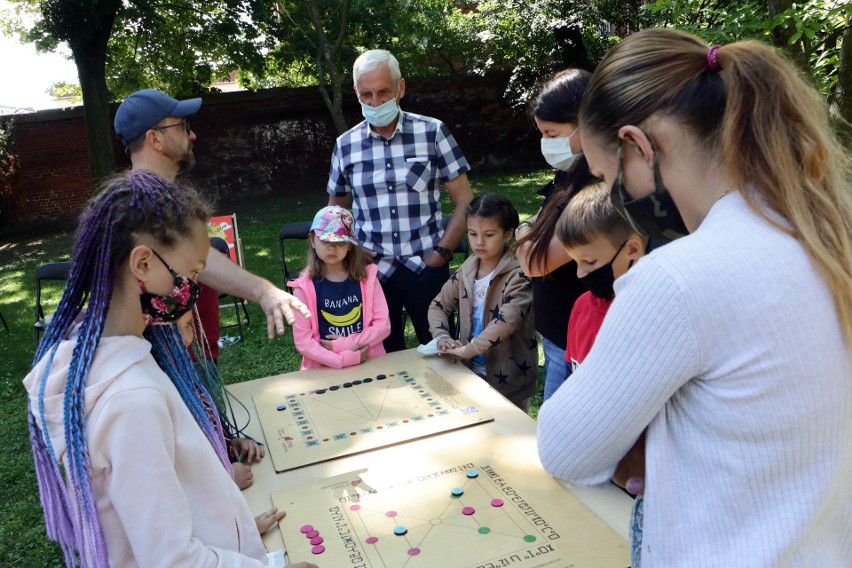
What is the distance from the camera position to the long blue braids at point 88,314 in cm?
126

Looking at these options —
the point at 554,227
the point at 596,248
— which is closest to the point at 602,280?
the point at 596,248

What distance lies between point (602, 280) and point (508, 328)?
2.75 ft

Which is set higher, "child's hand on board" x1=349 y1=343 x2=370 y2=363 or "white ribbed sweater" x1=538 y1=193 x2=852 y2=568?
"white ribbed sweater" x1=538 y1=193 x2=852 y2=568

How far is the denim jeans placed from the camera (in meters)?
2.54

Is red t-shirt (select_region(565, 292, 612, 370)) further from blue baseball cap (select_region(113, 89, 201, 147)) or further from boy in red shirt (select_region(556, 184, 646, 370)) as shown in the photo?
blue baseball cap (select_region(113, 89, 201, 147))

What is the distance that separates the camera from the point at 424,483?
5.75 ft

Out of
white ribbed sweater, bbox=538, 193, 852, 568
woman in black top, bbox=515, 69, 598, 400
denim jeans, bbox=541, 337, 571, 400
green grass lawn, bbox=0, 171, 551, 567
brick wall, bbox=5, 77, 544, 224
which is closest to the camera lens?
white ribbed sweater, bbox=538, 193, 852, 568

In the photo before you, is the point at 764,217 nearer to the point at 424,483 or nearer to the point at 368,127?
the point at 424,483

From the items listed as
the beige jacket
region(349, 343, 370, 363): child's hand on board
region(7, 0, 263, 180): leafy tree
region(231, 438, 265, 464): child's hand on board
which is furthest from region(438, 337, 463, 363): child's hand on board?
region(7, 0, 263, 180): leafy tree

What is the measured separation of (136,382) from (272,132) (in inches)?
493

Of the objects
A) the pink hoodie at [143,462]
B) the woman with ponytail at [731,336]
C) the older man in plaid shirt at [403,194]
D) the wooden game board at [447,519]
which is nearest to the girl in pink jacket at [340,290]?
the older man in plaid shirt at [403,194]

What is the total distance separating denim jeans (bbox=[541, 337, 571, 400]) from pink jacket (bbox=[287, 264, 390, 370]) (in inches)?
30.5

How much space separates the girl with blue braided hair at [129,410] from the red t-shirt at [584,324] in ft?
3.64

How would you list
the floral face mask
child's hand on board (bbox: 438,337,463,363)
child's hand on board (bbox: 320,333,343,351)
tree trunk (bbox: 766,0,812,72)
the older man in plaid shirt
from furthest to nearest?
tree trunk (bbox: 766,0,812,72) < the older man in plaid shirt < child's hand on board (bbox: 320,333,343,351) < child's hand on board (bbox: 438,337,463,363) < the floral face mask
